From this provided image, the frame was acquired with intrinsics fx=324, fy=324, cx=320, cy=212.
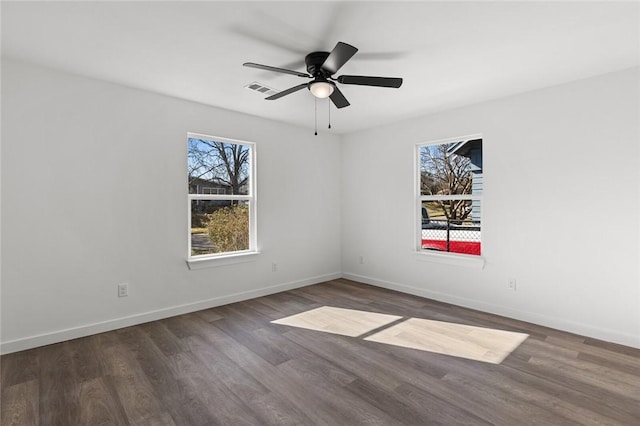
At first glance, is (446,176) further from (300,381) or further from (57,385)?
(57,385)

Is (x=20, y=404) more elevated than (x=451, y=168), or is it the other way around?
(x=451, y=168)

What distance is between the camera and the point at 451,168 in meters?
4.20

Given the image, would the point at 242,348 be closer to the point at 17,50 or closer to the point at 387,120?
the point at 17,50

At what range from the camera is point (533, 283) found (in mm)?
3439

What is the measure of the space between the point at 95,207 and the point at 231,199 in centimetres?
149

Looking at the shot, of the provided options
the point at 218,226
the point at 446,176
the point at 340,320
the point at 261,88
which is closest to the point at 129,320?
the point at 218,226

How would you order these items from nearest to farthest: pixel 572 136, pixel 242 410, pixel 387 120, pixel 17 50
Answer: pixel 242 410 → pixel 17 50 → pixel 572 136 → pixel 387 120

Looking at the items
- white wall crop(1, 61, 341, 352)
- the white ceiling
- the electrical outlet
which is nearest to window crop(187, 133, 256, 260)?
white wall crop(1, 61, 341, 352)

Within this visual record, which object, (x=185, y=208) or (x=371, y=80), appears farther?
(x=185, y=208)

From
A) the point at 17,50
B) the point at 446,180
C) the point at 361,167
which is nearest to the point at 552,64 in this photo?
the point at 446,180

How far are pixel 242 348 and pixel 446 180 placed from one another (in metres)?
3.17

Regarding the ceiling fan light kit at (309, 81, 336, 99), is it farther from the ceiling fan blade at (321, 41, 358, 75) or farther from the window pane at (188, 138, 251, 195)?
the window pane at (188, 138, 251, 195)

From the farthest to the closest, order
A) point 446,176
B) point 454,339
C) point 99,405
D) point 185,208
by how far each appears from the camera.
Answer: point 446,176
point 185,208
point 454,339
point 99,405

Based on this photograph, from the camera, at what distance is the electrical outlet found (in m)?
3.27
